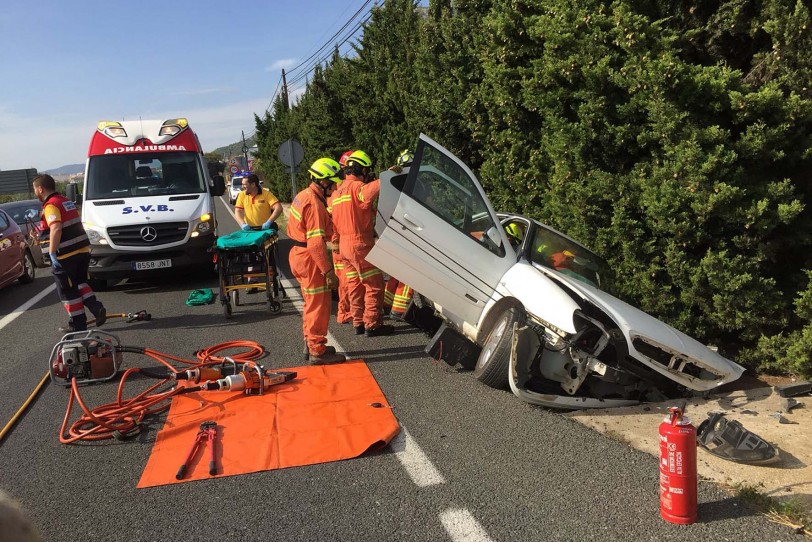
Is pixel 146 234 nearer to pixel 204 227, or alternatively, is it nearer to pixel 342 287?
pixel 204 227

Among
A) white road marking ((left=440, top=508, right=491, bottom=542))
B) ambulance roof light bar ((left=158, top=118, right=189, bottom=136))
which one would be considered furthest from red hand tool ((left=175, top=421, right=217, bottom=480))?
ambulance roof light bar ((left=158, top=118, right=189, bottom=136))

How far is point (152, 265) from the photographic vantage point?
9.48 meters

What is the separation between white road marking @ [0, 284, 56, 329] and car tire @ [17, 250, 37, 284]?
23.1 inches

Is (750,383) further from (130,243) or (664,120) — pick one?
(130,243)

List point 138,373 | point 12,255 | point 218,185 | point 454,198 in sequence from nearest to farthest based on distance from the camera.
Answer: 1. point 454,198
2. point 138,373
3. point 218,185
4. point 12,255

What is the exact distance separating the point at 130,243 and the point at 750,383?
27.8 feet

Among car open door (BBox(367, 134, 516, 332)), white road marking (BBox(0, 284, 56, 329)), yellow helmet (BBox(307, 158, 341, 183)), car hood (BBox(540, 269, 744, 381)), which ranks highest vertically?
yellow helmet (BBox(307, 158, 341, 183))

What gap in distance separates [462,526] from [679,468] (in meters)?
1.13

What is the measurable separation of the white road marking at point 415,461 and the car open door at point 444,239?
55.5 inches

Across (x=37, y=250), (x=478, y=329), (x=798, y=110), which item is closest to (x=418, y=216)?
(x=478, y=329)

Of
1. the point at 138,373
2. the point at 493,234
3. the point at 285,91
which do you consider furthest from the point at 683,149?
the point at 285,91

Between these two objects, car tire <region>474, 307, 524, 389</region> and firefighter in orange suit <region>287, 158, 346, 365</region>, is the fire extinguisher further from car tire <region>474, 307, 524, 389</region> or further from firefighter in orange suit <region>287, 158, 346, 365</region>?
firefighter in orange suit <region>287, 158, 346, 365</region>

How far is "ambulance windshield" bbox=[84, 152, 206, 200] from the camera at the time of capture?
1004 centimetres

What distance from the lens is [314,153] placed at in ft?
67.8
